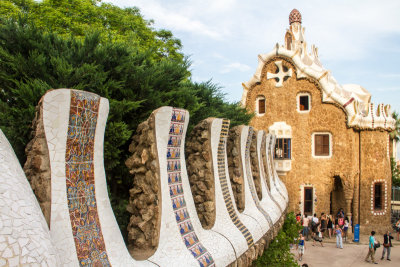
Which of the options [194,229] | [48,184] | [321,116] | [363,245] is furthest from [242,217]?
[321,116]

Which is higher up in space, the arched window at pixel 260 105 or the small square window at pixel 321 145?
the arched window at pixel 260 105

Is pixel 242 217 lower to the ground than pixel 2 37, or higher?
lower

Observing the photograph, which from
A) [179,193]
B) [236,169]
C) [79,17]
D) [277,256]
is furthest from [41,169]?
[79,17]

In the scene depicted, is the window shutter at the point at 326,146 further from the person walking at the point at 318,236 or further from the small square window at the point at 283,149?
the person walking at the point at 318,236

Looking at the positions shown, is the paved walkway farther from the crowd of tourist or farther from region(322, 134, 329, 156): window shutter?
region(322, 134, 329, 156): window shutter

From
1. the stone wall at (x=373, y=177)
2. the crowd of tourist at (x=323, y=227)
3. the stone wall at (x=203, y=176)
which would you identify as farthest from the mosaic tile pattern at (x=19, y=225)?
the stone wall at (x=373, y=177)

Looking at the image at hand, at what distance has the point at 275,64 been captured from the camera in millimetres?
16984

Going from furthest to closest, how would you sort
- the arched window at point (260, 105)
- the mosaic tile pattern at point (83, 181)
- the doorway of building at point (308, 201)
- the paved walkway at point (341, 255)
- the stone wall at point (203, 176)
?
the arched window at point (260, 105)
the doorway of building at point (308, 201)
the paved walkway at point (341, 255)
the stone wall at point (203, 176)
the mosaic tile pattern at point (83, 181)

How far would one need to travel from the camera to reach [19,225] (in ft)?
6.36

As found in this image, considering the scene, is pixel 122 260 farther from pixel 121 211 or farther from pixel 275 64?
pixel 275 64

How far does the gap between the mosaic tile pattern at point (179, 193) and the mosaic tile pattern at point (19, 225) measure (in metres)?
1.92

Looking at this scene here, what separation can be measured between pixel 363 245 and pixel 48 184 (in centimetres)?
1409

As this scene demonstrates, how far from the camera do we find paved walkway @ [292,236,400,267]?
11.2 meters

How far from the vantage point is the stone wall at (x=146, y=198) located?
370cm
